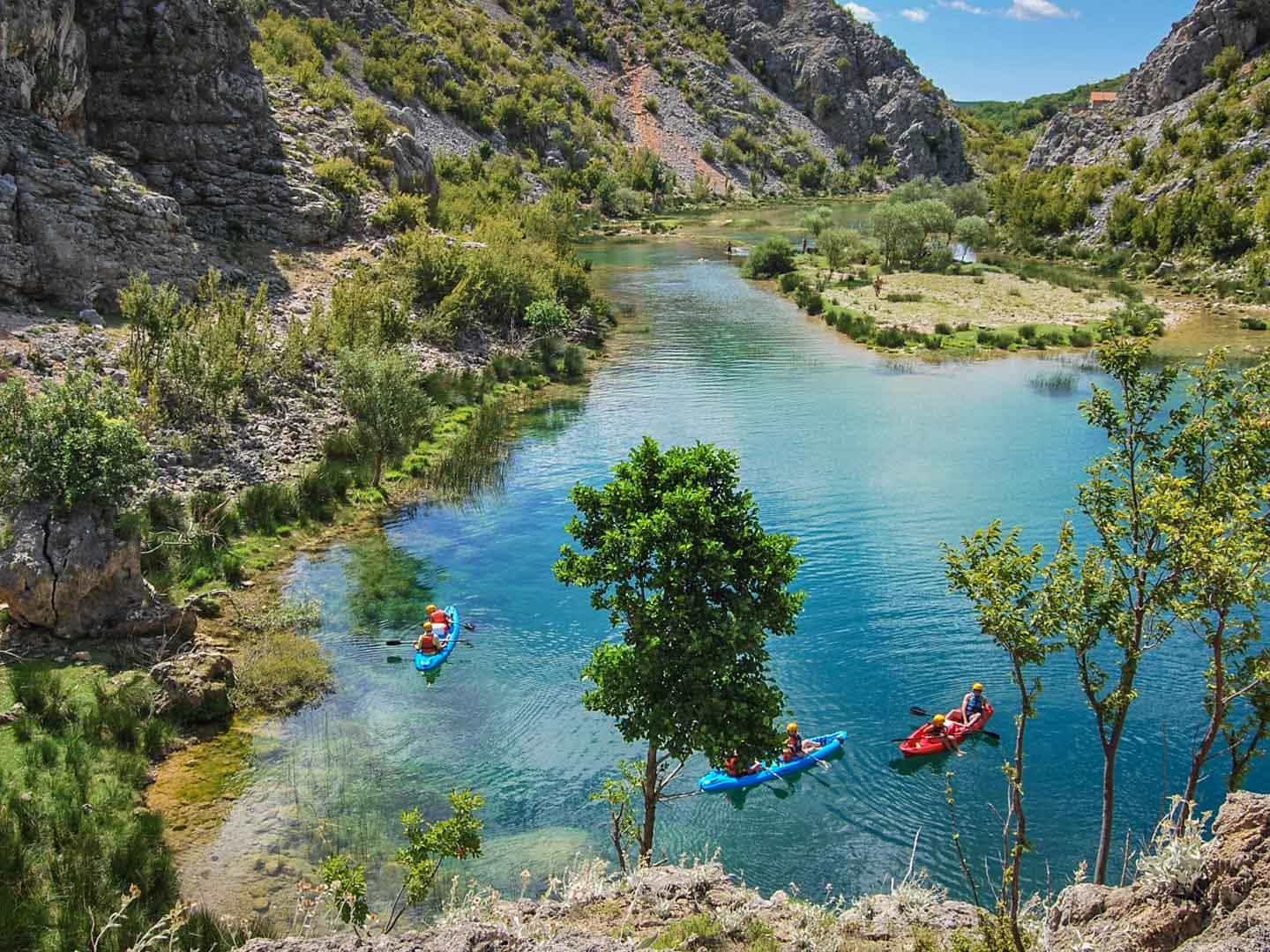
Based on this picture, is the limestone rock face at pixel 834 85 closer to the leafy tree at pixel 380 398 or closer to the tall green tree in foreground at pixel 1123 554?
the leafy tree at pixel 380 398

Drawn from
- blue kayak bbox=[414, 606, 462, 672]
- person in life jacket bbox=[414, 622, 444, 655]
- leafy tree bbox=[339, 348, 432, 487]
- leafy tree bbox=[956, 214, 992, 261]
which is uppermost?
leafy tree bbox=[956, 214, 992, 261]

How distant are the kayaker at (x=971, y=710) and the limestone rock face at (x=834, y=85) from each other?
169 metres

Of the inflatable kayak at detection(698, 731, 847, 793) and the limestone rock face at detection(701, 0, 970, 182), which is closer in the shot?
the inflatable kayak at detection(698, 731, 847, 793)

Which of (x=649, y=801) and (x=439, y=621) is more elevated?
(x=649, y=801)

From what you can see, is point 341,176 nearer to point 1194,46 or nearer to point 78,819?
point 78,819

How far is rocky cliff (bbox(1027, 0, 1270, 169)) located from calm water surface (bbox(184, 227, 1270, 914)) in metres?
77.5

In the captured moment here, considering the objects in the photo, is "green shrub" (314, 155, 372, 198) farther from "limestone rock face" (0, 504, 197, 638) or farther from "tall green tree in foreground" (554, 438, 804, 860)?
"tall green tree in foreground" (554, 438, 804, 860)

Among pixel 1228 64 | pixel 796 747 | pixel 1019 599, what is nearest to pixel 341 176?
pixel 796 747

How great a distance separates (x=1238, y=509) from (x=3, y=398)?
25.0 meters

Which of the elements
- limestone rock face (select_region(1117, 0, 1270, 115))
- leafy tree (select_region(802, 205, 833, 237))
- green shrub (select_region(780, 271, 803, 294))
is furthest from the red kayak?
limestone rock face (select_region(1117, 0, 1270, 115))

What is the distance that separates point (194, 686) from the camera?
2050cm

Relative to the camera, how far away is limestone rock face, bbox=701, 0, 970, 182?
176500mm

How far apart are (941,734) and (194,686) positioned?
641 inches

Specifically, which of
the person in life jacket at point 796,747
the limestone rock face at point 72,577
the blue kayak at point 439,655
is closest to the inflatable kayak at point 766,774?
the person in life jacket at point 796,747
